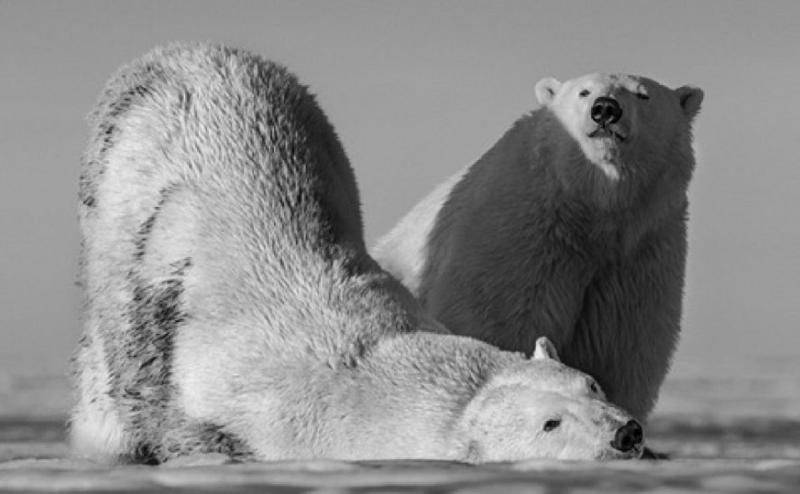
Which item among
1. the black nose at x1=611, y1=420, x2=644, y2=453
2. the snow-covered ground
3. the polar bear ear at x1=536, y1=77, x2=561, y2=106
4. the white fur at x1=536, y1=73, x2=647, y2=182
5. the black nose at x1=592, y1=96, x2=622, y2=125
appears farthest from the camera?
the polar bear ear at x1=536, y1=77, x2=561, y2=106

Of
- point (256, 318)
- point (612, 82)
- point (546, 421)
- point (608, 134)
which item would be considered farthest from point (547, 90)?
point (546, 421)

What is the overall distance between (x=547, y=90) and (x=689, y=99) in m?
0.81

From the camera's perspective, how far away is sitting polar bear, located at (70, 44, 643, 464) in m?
4.64

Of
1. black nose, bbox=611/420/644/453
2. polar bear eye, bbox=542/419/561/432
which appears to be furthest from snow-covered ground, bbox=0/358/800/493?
polar bear eye, bbox=542/419/561/432

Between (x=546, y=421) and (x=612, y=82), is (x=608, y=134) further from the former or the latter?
(x=546, y=421)

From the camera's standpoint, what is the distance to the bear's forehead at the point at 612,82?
826cm

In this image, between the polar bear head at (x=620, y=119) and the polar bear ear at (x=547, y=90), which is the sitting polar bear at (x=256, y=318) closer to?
the polar bear head at (x=620, y=119)

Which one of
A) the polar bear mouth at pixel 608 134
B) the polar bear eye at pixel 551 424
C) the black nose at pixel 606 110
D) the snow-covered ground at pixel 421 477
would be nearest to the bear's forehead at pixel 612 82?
the black nose at pixel 606 110

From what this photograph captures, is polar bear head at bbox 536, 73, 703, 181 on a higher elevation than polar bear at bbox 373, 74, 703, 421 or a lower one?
higher

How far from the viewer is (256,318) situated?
17.7ft

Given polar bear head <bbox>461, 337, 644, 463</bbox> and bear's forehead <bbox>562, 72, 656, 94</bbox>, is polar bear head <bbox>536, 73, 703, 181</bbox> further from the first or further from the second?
polar bear head <bbox>461, 337, 644, 463</bbox>

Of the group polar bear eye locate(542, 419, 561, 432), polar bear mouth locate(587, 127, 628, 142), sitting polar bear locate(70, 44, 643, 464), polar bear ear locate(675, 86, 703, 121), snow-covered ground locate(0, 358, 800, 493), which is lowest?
snow-covered ground locate(0, 358, 800, 493)

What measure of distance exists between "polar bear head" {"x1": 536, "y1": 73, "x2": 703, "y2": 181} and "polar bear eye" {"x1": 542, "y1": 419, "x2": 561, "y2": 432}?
3.88 metres

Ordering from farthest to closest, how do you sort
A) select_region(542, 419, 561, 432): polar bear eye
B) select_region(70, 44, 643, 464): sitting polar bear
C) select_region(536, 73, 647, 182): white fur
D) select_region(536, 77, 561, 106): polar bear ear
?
select_region(536, 77, 561, 106): polar bear ear < select_region(536, 73, 647, 182): white fur < select_region(70, 44, 643, 464): sitting polar bear < select_region(542, 419, 561, 432): polar bear eye
